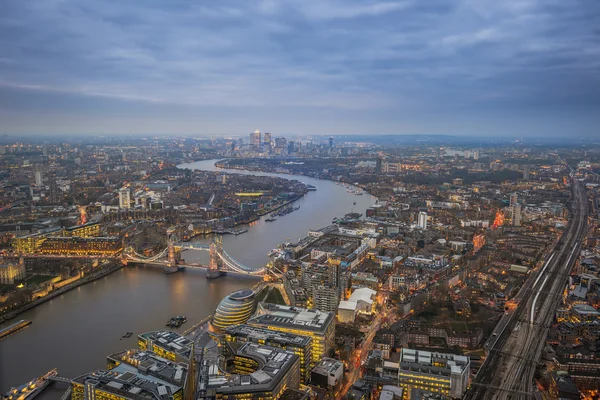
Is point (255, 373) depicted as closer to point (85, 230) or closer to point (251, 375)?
point (251, 375)

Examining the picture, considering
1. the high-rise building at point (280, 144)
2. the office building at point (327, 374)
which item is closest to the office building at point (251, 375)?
the office building at point (327, 374)

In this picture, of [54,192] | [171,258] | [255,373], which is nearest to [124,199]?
[54,192]

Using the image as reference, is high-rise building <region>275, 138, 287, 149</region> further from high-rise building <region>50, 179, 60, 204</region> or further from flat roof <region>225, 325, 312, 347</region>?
flat roof <region>225, 325, 312, 347</region>

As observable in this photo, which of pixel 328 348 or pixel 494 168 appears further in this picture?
pixel 494 168

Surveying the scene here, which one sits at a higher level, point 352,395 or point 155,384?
point 155,384

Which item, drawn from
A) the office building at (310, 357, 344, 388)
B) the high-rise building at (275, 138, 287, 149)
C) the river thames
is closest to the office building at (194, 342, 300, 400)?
the office building at (310, 357, 344, 388)

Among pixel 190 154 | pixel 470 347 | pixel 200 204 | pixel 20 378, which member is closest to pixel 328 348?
pixel 470 347

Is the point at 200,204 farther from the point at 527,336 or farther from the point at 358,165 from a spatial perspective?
the point at 358,165
